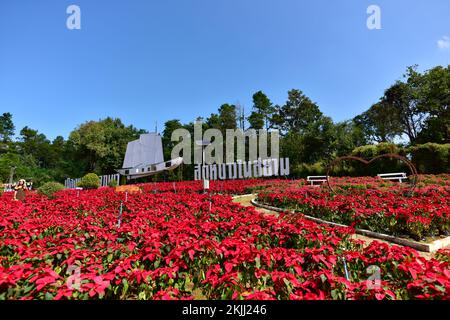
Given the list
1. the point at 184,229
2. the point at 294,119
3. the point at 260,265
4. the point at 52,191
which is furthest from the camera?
the point at 294,119

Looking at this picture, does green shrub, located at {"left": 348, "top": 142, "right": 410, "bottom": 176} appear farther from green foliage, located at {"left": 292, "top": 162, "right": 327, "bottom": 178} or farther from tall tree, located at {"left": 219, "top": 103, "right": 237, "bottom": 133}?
tall tree, located at {"left": 219, "top": 103, "right": 237, "bottom": 133}

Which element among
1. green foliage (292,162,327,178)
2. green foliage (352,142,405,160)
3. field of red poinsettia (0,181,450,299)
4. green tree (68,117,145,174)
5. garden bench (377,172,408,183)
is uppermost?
green tree (68,117,145,174)

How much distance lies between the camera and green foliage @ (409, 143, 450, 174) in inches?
615

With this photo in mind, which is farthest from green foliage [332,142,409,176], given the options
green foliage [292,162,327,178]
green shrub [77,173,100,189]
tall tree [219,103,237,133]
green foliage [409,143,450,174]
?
green shrub [77,173,100,189]

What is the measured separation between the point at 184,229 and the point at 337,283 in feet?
7.17

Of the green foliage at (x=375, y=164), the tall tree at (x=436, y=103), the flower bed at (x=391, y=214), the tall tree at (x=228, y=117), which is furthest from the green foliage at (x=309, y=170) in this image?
the tall tree at (x=436, y=103)

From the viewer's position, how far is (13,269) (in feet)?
7.81

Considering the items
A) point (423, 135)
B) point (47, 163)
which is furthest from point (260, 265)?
point (47, 163)

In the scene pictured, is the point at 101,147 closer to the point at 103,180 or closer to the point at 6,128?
the point at 103,180

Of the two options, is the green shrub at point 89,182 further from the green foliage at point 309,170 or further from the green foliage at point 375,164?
the green foliage at point 375,164

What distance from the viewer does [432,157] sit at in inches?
640

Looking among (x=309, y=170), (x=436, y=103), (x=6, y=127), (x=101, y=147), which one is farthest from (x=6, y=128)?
(x=436, y=103)
